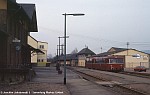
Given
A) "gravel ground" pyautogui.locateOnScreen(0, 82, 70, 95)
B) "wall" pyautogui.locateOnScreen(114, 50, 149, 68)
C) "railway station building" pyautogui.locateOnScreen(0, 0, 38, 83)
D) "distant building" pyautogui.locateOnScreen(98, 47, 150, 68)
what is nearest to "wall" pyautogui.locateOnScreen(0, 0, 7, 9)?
"railway station building" pyautogui.locateOnScreen(0, 0, 38, 83)

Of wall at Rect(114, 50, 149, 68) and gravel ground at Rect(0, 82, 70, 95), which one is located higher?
wall at Rect(114, 50, 149, 68)

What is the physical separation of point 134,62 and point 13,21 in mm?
75390

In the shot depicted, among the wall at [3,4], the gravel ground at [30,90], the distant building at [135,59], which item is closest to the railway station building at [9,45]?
the wall at [3,4]

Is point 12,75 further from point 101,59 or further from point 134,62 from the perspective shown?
point 134,62

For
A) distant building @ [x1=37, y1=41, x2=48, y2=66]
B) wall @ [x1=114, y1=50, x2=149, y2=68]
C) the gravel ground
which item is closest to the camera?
the gravel ground

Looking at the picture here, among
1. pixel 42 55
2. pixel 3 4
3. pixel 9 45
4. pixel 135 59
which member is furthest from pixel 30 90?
pixel 42 55

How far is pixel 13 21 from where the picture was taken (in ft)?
101

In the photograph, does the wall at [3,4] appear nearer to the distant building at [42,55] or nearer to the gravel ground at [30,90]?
the gravel ground at [30,90]

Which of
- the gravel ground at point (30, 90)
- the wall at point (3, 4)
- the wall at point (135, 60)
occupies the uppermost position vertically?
the wall at point (3, 4)

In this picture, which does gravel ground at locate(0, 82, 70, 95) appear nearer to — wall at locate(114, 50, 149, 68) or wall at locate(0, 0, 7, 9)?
wall at locate(0, 0, 7, 9)

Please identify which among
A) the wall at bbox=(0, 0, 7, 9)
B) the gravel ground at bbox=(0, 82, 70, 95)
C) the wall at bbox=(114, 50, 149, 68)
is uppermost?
the wall at bbox=(0, 0, 7, 9)

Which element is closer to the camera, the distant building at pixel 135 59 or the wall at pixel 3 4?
the wall at pixel 3 4

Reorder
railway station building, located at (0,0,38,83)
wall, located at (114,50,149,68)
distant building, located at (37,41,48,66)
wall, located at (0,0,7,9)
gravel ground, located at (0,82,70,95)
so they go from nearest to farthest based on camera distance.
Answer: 1. gravel ground, located at (0,82,70,95)
2. railway station building, located at (0,0,38,83)
3. wall, located at (0,0,7,9)
4. wall, located at (114,50,149,68)
5. distant building, located at (37,41,48,66)

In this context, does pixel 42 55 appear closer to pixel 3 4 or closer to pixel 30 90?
pixel 3 4
